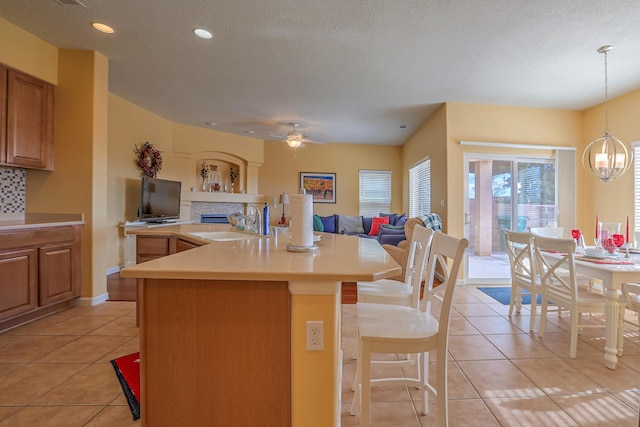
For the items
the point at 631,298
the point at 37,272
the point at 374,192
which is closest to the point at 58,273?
the point at 37,272

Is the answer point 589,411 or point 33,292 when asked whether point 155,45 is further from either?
point 589,411

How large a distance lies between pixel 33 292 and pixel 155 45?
2543 mm

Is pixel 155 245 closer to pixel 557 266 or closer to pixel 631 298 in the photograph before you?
pixel 557 266

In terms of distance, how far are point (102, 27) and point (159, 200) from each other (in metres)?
2.86

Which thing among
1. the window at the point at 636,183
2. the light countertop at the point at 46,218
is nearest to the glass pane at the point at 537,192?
the window at the point at 636,183

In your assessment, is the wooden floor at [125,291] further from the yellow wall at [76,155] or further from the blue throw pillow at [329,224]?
the blue throw pillow at [329,224]

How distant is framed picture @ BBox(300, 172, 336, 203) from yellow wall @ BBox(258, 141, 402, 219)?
99mm

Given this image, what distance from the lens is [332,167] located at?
717 centimetres

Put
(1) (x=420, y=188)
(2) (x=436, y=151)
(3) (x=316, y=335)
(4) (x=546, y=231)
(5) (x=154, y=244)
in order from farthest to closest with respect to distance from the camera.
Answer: (1) (x=420, y=188)
(2) (x=436, y=151)
(4) (x=546, y=231)
(5) (x=154, y=244)
(3) (x=316, y=335)

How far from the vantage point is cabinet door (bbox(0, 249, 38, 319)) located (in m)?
2.32

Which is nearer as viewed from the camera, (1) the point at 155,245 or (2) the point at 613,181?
(1) the point at 155,245

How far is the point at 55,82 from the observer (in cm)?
303

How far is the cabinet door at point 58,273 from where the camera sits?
8.63 ft

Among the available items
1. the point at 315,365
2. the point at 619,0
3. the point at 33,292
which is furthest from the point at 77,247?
the point at 619,0
